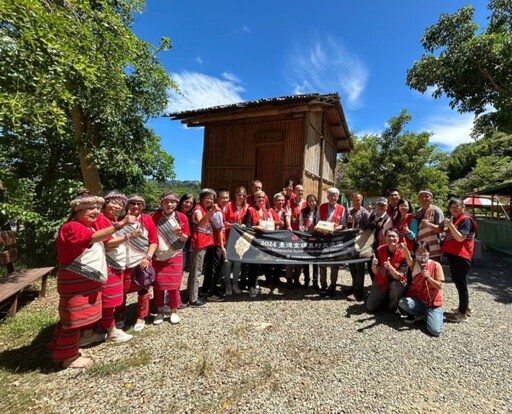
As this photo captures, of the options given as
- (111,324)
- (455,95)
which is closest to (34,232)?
(111,324)

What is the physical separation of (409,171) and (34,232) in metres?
19.5

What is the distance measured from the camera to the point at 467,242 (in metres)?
4.19

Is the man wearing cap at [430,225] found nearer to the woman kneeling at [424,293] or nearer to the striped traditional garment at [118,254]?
the woman kneeling at [424,293]

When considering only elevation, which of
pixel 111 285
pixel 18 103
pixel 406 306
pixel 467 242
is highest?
pixel 18 103

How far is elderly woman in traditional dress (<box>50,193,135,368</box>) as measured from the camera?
278 centimetres

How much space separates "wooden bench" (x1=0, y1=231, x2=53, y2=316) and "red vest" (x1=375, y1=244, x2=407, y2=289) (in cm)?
563

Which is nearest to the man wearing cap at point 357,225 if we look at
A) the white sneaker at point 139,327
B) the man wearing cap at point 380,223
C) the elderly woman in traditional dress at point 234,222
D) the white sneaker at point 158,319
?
the man wearing cap at point 380,223

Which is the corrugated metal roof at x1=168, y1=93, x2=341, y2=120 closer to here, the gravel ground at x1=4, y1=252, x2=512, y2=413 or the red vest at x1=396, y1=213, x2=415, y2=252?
the red vest at x1=396, y1=213, x2=415, y2=252

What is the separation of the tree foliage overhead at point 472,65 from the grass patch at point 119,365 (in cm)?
1072

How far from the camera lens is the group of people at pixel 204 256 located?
2930 millimetres

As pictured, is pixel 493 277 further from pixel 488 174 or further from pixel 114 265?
pixel 488 174

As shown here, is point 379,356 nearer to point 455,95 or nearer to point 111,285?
point 111,285

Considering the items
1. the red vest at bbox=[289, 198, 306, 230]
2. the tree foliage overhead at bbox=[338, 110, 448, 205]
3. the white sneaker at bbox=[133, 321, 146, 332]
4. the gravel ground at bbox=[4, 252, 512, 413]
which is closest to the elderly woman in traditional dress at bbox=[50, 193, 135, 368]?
the gravel ground at bbox=[4, 252, 512, 413]

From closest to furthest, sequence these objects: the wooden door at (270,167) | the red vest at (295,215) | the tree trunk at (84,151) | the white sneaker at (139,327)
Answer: the white sneaker at (139,327) → the red vest at (295,215) → the tree trunk at (84,151) → the wooden door at (270,167)
